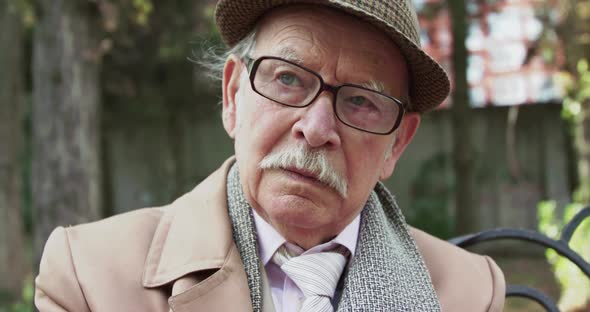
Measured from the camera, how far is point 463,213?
940 centimetres

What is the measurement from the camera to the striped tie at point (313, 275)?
1.92 meters

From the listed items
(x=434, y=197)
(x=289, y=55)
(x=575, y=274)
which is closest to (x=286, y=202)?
(x=289, y=55)

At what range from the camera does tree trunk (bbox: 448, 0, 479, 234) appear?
8969 mm

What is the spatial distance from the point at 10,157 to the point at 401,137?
19.0 ft

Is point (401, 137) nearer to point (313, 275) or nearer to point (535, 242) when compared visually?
point (313, 275)

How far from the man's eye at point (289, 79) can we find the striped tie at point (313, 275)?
55cm

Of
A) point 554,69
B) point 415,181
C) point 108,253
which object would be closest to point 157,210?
point 108,253

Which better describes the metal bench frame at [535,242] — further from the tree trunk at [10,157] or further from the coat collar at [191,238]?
the tree trunk at [10,157]

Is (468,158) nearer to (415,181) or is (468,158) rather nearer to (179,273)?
(415,181)

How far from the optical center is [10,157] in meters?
6.77

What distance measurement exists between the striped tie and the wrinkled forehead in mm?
603

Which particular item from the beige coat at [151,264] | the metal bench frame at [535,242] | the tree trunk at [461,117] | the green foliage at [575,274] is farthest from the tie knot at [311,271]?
the tree trunk at [461,117]

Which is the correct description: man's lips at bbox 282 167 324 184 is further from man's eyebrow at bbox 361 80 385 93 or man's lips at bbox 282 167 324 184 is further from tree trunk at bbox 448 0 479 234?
tree trunk at bbox 448 0 479 234

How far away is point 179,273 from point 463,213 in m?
8.17
